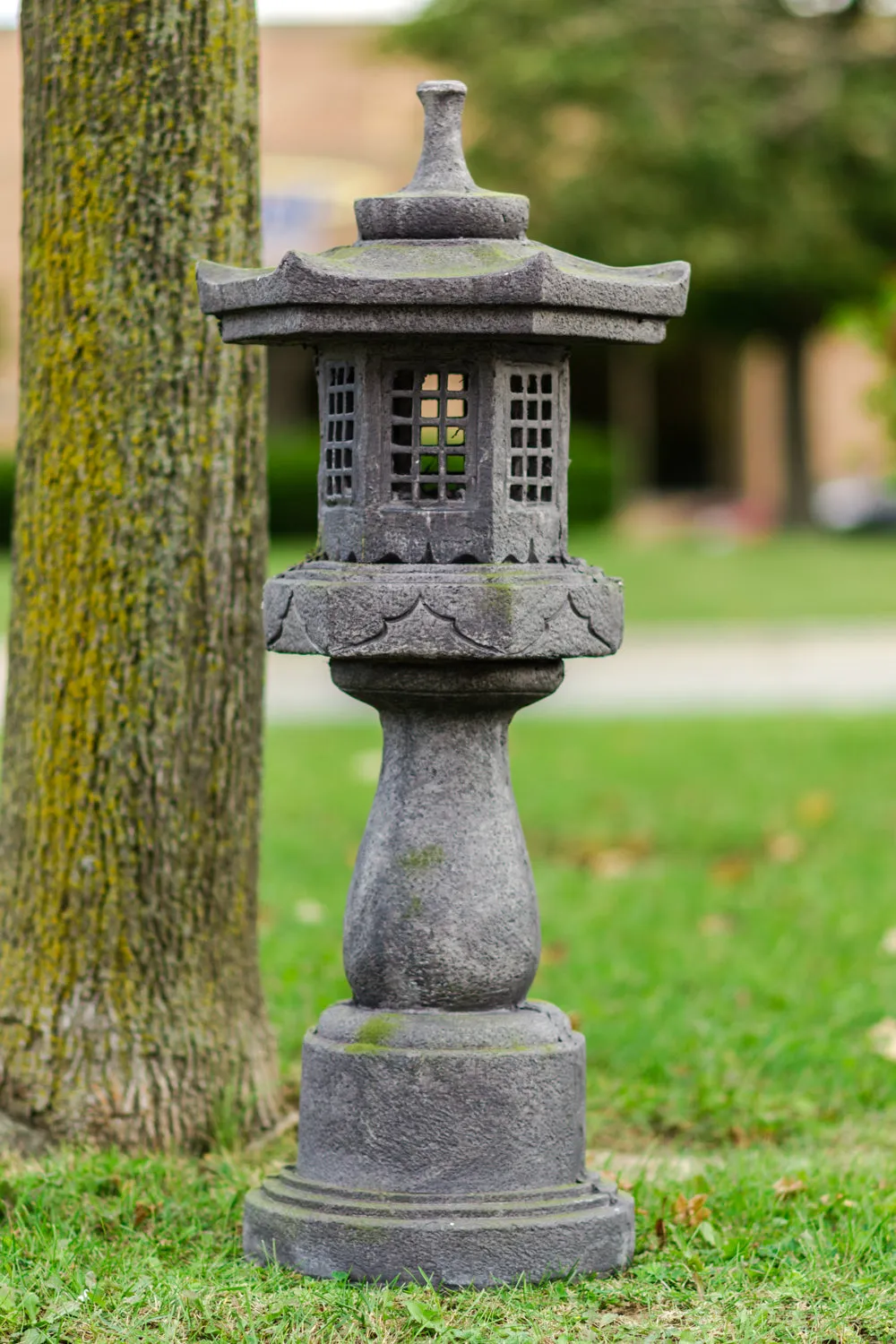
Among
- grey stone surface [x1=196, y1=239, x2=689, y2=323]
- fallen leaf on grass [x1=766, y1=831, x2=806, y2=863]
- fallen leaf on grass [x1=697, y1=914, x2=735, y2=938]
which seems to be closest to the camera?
grey stone surface [x1=196, y1=239, x2=689, y2=323]

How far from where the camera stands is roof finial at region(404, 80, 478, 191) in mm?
3734

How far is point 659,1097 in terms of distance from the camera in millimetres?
4723

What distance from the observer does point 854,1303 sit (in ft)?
10.9

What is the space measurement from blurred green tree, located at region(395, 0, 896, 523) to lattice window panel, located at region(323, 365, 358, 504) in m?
18.7

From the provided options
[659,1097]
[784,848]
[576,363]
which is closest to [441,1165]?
[659,1097]

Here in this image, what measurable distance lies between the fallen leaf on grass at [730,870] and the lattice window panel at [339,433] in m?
3.64

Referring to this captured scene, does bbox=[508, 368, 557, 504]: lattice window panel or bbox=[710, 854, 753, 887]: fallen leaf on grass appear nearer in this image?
bbox=[508, 368, 557, 504]: lattice window panel

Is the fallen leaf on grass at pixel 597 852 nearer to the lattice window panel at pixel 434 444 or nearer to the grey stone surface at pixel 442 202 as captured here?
the lattice window panel at pixel 434 444

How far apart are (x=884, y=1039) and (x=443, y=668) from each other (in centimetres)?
214

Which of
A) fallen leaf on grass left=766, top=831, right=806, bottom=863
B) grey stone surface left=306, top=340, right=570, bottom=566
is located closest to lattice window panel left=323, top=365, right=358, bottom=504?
grey stone surface left=306, top=340, right=570, bottom=566

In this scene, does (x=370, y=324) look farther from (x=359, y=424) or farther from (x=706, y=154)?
(x=706, y=154)

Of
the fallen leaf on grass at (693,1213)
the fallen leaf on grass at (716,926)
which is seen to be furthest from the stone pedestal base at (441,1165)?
the fallen leaf on grass at (716,926)

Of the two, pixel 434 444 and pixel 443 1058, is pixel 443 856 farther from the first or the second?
pixel 434 444

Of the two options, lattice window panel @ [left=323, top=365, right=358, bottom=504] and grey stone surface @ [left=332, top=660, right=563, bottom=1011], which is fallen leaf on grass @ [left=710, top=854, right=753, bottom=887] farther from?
lattice window panel @ [left=323, top=365, right=358, bottom=504]
